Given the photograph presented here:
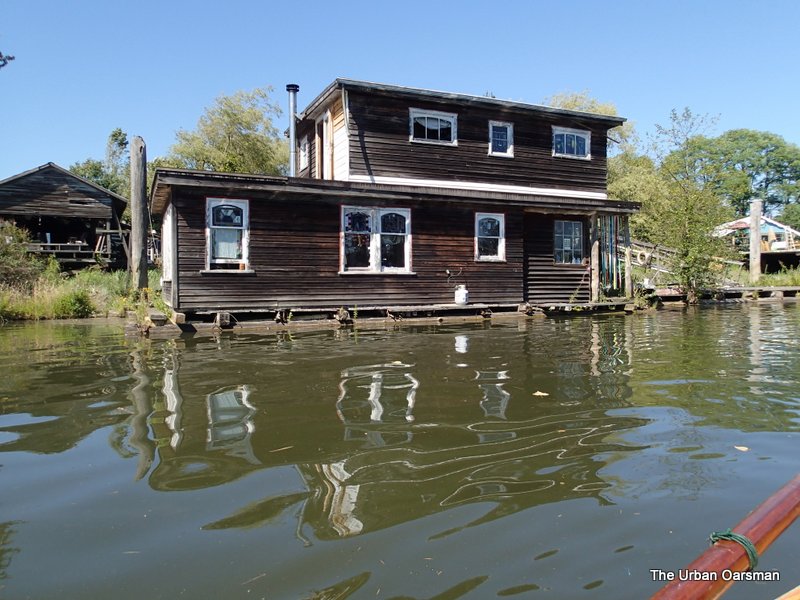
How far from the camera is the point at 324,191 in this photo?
14273 millimetres

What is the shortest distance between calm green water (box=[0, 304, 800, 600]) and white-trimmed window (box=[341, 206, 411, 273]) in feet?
26.1

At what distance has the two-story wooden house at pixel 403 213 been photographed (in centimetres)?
1377

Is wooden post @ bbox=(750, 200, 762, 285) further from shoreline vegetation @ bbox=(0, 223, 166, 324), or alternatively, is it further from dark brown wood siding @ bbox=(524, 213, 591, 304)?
shoreline vegetation @ bbox=(0, 223, 166, 324)

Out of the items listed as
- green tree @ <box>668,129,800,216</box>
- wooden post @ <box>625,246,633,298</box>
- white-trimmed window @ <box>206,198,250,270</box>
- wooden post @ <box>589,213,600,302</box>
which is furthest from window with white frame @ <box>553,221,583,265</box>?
green tree @ <box>668,129,800,216</box>

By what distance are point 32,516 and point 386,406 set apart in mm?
3001

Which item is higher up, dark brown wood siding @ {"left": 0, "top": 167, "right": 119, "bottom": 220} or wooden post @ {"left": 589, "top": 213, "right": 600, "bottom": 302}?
dark brown wood siding @ {"left": 0, "top": 167, "right": 119, "bottom": 220}

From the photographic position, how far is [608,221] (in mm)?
19234

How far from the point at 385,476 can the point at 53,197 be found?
32.7m

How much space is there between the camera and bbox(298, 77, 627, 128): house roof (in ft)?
53.6

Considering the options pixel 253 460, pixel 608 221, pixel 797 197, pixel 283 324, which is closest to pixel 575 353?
pixel 253 460

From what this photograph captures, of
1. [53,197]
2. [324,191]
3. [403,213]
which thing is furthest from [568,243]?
[53,197]

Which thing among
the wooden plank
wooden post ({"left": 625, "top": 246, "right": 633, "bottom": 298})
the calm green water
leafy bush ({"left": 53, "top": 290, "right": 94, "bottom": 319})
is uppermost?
wooden post ({"left": 625, "top": 246, "right": 633, "bottom": 298})

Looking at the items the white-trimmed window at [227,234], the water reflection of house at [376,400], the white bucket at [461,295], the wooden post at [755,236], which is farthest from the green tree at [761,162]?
the water reflection of house at [376,400]

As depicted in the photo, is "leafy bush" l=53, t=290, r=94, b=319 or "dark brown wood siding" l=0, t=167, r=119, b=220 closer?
"leafy bush" l=53, t=290, r=94, b=319
